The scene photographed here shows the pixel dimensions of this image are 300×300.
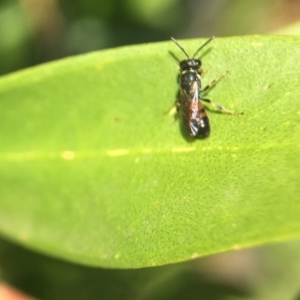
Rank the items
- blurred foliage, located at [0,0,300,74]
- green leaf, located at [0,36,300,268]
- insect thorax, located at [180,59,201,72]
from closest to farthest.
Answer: green leaf, located at [0,36,300,268]
insect thorax, located at [180,59,201,72]
blurred foliage, located at [0,0,300,74]

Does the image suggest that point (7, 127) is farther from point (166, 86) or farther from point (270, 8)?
point (270, 8)

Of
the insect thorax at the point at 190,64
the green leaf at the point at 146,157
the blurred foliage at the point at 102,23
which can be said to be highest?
the blurred foliage at the point at 102,23

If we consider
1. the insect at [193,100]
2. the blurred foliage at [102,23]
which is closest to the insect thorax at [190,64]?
the insect at [193,100]

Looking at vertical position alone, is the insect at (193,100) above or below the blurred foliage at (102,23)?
below

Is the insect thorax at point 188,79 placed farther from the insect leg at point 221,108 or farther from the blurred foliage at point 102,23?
the blurred foliage at point 102,23

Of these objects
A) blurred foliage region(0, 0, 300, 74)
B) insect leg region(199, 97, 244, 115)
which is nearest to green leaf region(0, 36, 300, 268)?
insect leg region(199, 97, 244, 115)

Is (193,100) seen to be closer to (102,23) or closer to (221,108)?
(221,108)

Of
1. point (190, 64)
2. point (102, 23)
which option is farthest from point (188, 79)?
point (102, 23)

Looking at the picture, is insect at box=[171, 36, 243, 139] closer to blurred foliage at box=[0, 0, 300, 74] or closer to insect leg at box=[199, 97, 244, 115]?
insect leg at box=[199, 97, 244, 115]
